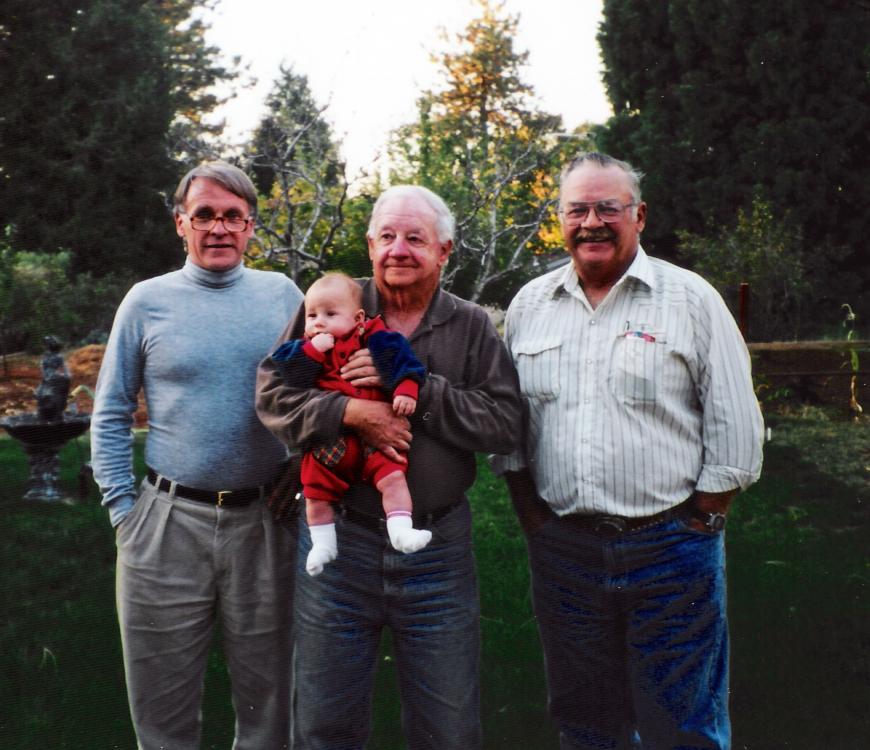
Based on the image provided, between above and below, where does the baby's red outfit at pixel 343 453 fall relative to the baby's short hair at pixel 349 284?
below

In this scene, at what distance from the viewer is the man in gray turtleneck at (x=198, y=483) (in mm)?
2406

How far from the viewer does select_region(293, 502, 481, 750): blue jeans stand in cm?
219

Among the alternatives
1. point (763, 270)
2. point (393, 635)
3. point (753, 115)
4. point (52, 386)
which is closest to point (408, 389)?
point (393, 635)

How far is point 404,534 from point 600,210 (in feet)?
3.45

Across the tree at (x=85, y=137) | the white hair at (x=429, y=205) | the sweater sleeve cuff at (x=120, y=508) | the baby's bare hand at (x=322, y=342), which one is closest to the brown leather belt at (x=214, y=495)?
the sweater sleeve cuff at (x=120, y=508)

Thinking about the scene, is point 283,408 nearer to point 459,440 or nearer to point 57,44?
point 459,440

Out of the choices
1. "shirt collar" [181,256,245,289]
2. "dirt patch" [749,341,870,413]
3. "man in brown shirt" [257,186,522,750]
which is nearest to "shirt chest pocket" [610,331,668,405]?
"man in brown shirt" [257,186,522,750]

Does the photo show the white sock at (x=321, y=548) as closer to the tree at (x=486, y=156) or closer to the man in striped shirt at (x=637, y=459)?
the man in striped shirt at (x=637, y=459)

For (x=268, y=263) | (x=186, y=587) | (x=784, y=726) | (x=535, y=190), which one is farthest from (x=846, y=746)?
(x=535, y=190)

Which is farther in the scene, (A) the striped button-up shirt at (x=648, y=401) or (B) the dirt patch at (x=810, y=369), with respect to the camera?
(B) the dirt patch at (x=810, y=369)

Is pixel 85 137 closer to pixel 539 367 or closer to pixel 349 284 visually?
pixel 349 284

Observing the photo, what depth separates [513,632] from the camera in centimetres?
429

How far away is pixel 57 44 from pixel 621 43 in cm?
857

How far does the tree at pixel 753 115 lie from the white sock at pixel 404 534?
10.1 meters
